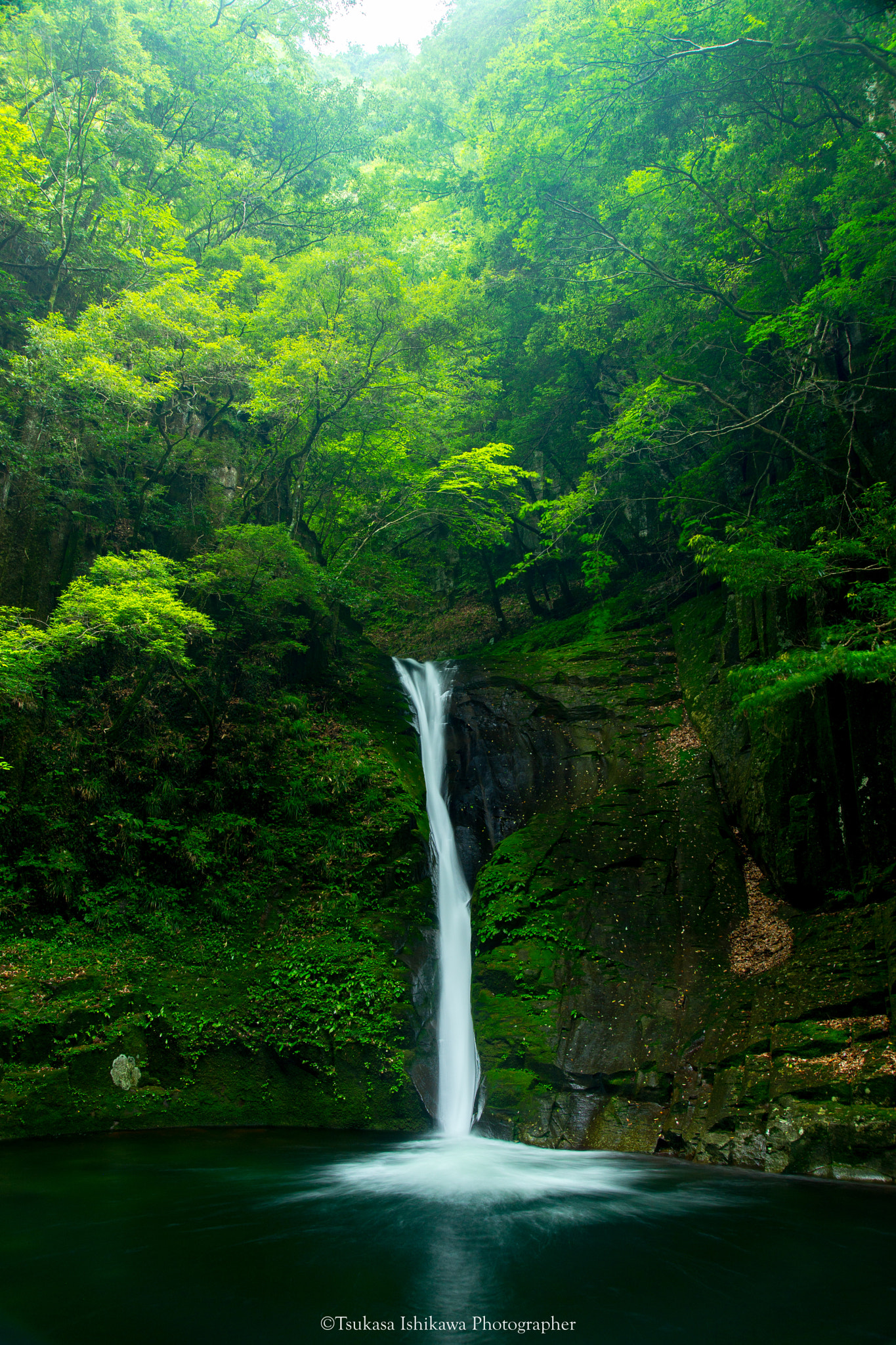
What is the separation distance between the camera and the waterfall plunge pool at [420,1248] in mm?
3742

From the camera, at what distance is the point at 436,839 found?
37.5 feet

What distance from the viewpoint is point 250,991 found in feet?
27.5

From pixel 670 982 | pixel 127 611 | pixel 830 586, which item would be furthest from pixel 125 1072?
pixel 830 586

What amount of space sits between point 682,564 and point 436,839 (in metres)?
8.32

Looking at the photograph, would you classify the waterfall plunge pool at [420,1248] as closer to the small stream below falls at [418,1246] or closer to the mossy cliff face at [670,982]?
the small stream below falls at [418,1246]

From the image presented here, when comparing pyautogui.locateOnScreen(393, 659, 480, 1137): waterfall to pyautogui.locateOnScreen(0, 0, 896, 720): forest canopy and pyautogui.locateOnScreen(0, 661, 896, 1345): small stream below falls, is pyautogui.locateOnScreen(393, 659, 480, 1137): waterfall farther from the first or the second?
pyautogui.locateOnScreen(0, 0, 896, 720): forest canopy

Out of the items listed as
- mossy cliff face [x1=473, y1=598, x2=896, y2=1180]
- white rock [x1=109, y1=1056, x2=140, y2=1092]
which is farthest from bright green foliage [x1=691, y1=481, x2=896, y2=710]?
white rock [x1=109, y1=1056, x2=140, y2=1092]

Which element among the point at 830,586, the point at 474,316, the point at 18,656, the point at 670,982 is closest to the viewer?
the point at 18,656

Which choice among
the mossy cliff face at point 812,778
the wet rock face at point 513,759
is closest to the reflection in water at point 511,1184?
the mossy cliff face at point 812,778

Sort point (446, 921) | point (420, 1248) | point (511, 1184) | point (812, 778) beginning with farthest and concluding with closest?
point (446, 921) < point (812, 778) < point (511, 1184) < point (420, 1248)

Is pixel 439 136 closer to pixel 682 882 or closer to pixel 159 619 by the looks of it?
pixel 159 619

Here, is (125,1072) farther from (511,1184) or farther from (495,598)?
(495,598)

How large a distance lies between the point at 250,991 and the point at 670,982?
5.08 m

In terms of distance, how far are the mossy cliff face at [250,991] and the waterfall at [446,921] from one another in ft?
1.31
